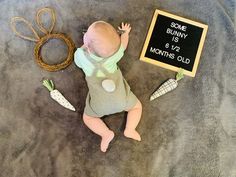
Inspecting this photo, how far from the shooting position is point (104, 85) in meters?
1.19

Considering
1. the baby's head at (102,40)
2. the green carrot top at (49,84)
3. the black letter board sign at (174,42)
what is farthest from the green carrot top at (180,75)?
the green carrot top at (49,84)

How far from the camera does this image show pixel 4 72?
4.45 feet

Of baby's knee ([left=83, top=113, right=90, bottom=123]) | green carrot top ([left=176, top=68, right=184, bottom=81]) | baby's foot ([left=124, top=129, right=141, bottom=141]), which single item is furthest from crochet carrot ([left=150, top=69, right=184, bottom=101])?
baby's knee ([left=83, top=113, right=90, bottom=123])

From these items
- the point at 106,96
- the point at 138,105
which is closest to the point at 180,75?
the point at 138,105

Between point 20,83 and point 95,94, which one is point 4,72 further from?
point 95,94

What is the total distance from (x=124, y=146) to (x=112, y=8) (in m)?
0.57

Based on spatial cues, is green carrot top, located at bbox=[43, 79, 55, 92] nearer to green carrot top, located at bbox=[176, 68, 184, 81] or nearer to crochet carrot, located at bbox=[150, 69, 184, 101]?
crochet carrot, located at bbox=[150, 69, 184, 101]

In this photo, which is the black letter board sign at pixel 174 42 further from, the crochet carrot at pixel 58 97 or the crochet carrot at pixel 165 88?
the crochet carrot at pixel 58 97

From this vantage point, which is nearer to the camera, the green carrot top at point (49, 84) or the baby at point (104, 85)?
the baby at point (104, 85)

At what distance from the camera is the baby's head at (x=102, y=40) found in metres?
1.10

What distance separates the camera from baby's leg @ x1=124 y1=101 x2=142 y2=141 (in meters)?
1.26

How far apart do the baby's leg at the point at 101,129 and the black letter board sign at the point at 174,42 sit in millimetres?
316

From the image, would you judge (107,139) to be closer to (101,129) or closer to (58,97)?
(101,129)

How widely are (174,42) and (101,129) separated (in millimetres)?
460
